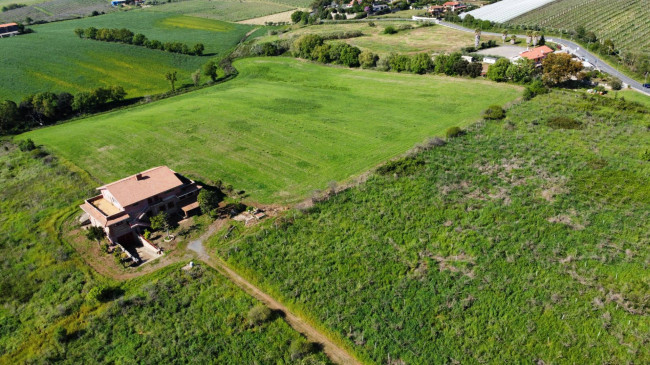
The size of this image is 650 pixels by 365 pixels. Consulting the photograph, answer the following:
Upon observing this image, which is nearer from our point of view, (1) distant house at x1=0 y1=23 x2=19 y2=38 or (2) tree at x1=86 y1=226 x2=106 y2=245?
(2) tree at x1=86 y1=226 x2=106 y2=245

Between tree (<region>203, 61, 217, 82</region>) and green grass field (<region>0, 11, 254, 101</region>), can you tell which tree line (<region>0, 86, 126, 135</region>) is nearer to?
green grass field (<region>0, 11, 254, 101</region>)

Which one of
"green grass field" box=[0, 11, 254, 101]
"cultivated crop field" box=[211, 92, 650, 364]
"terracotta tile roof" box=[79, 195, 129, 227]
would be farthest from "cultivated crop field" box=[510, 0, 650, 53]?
"terracotta tile roof" box=[79, 195, 129, 227]

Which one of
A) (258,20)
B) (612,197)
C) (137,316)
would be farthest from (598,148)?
(258,20)

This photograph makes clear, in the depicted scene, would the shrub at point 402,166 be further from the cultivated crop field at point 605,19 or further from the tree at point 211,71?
the cultivated crop field at point 605,19

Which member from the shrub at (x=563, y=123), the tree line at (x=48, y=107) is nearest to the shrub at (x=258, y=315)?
the shrub at (x=563, y=123)

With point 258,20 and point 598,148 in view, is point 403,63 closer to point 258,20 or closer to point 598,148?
point 598,148

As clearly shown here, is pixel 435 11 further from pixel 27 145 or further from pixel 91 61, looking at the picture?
pixel 27 145
